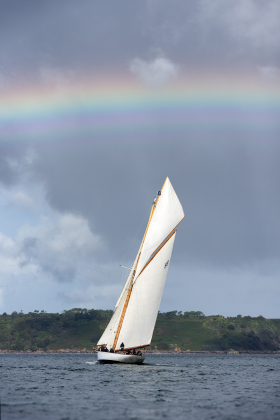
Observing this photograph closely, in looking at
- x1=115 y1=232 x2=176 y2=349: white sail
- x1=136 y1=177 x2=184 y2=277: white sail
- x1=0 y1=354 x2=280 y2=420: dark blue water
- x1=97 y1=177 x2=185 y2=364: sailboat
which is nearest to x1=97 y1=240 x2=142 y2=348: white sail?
x1=97 y1=177 x2=185 y2=364: sailboat

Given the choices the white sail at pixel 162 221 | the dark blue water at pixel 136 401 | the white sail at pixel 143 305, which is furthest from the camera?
the white sail at pixel 143 305

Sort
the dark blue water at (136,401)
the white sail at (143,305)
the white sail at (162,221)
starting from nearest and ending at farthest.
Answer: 1. the dark blue water at (136,401)
2. the white sail at (162,221)
3. the white sail at (143,305)

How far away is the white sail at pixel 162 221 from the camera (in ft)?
235

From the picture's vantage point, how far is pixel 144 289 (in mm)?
72000

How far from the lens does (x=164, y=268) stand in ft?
244

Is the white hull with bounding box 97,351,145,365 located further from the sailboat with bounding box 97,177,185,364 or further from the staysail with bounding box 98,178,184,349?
the staysail with bounding box 98,178,184,349

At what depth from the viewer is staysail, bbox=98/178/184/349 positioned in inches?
2835

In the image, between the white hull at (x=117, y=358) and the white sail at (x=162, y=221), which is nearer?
the white sail at (x=162, y=221)

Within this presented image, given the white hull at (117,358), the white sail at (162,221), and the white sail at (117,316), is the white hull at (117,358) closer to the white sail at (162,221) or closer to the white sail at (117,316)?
the white sail at (117,316)

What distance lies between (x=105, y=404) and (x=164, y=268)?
130 ft

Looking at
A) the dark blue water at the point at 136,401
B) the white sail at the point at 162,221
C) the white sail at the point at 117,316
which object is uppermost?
the white sail at the point at 162,221

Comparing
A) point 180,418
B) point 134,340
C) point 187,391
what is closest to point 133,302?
point 134,340

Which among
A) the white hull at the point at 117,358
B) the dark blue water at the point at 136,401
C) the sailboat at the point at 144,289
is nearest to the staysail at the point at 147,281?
the sailboat at the point at 144,289

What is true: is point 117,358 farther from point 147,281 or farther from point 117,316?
point 147,281
